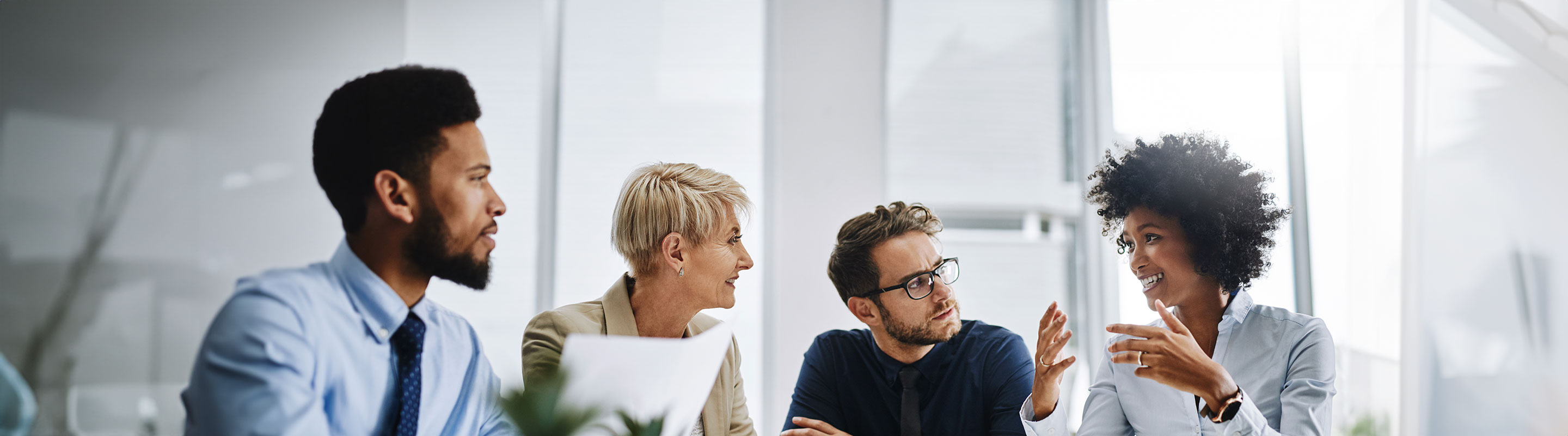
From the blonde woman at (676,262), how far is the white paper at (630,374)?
780 mm

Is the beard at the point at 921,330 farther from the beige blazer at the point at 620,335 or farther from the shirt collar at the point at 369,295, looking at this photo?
the shirt collar at the point at 369,295

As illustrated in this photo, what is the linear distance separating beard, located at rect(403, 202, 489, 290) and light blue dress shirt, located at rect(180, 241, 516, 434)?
2.7 inches

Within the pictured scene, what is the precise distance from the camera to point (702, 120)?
9.07 feet

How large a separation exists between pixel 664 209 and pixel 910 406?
83 cm

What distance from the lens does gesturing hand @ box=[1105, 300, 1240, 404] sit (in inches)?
60.1

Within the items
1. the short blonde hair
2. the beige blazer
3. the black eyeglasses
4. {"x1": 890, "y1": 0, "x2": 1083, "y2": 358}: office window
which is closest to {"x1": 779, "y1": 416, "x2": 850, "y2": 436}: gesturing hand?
the beige blazer

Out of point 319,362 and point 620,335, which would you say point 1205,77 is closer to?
point 620,335

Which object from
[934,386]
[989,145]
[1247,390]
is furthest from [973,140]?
[1247,390]

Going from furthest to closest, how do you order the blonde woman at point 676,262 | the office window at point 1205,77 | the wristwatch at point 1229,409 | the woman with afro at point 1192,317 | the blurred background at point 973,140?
1. the office window at point 1205,77
2. the blurred background at point 973,140
3. the blonde woman at point 676,262
4. the woman with afro at point 1192,317
5. the wristwatch at point 1229,409

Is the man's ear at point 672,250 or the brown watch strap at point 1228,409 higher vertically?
the man's ear at point 672,250

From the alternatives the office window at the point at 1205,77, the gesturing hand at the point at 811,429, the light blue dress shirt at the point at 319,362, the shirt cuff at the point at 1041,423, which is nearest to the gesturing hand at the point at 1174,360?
the shirt cuff at the point at 1041,423

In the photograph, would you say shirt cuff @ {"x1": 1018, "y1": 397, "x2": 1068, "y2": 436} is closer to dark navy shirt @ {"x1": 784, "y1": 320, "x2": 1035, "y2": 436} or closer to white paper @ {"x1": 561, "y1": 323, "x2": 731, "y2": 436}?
dark navy shirt @ {"x1": 784, "y1": 320, "x2": 1035, "y2": 436}

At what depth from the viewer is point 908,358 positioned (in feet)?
6.80

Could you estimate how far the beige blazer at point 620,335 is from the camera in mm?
1696
